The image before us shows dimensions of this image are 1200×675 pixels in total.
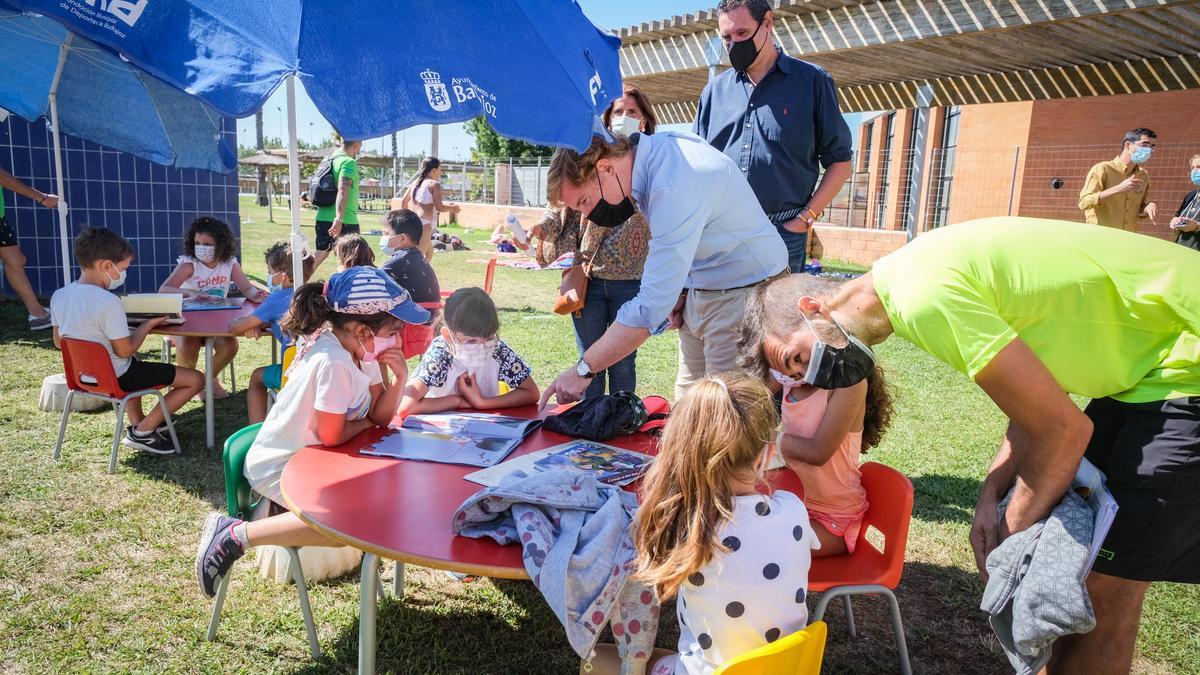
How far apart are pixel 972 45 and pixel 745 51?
6.70 meters

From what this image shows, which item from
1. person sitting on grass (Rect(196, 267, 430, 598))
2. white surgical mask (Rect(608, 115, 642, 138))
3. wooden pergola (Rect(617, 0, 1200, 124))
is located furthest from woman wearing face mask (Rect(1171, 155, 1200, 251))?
person sitting on grass (Rect(196, 267, 430, 598))

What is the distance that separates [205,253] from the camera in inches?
204

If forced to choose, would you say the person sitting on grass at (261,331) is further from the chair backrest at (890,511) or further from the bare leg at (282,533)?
the chair backrest at (890,511)

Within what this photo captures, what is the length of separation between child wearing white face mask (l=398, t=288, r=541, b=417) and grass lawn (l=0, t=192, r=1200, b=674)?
29.4 inches

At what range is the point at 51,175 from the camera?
8281mm

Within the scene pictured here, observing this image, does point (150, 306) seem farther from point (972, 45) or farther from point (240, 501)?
point (972, 45)

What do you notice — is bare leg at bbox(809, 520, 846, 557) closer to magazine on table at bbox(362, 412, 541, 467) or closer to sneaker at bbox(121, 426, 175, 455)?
magazine on table at bbox(362, 412, 541, 467)

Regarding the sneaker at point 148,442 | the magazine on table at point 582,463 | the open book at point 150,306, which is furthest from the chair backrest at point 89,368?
the magazine on table at point 582,463

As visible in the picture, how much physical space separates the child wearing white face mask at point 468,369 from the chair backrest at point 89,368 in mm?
1829

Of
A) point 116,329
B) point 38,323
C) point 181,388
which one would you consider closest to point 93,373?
point 116,329

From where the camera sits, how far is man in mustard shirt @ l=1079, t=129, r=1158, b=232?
739 cm

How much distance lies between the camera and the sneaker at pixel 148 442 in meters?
4.19

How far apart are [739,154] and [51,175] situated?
8.33 m

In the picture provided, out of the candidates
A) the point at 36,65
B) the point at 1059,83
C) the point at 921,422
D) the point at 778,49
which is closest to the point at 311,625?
the point at 778,49
